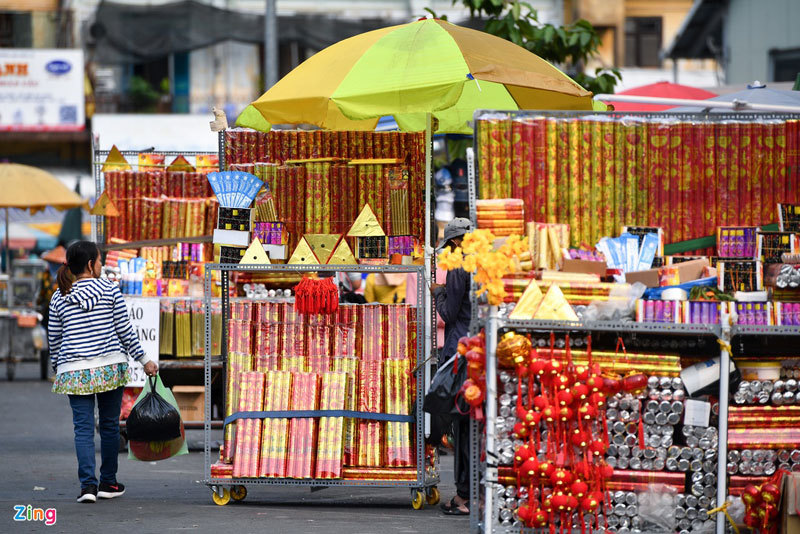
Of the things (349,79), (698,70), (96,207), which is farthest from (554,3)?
(349,79)

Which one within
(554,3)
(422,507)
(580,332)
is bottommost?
(422,507)

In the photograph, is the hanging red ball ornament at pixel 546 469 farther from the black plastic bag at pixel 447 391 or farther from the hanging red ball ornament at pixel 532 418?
the black plastic bag at pixel 447 391

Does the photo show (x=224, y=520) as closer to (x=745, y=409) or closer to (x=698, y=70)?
(x=745, y=409)

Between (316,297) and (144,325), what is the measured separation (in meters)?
3.76

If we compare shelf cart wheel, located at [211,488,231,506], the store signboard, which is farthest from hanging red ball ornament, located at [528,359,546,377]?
the store signboard

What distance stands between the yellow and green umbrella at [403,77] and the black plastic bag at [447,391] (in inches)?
69.1

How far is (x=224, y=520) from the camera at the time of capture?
8250 millimetres

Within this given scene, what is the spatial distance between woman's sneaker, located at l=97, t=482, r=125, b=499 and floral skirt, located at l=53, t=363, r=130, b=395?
32.2 inches

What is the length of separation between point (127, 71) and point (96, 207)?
77.8ft

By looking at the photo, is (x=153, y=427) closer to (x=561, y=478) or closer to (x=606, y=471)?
(x=561, y=478)

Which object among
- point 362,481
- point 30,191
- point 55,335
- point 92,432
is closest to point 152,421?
point 92,432

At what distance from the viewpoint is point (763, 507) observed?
21.3ft

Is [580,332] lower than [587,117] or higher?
lower

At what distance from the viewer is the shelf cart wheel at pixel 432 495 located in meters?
9.21
